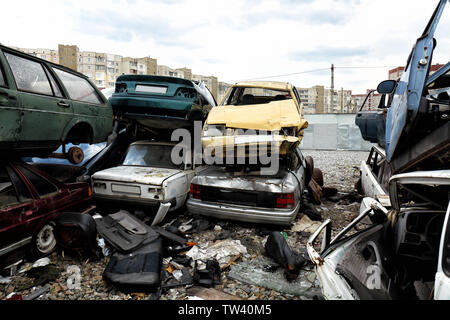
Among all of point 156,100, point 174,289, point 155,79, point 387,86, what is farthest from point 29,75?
point 387,86

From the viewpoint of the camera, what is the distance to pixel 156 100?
4.88 meters

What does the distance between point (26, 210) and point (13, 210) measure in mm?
148

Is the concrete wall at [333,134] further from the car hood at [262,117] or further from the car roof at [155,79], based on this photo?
the car roof at [155,79]

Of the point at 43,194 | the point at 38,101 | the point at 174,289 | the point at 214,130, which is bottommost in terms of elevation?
the point at 174,289

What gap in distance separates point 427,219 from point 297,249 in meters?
1.76

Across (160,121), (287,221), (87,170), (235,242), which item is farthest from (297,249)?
(87,170)

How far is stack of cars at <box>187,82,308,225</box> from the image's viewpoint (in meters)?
3.95

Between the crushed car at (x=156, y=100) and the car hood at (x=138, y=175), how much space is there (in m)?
1.02

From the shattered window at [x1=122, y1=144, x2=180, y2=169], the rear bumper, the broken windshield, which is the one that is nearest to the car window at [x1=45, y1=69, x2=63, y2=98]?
the shattered window at [x1=122, y1=144, x2=180, y2=169]

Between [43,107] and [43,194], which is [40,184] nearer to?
[43,194]

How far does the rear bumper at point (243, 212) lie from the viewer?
12.7 ft

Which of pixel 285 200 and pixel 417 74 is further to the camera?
pixel 285 200

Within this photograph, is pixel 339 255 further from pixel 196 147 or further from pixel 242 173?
pixel 196 147

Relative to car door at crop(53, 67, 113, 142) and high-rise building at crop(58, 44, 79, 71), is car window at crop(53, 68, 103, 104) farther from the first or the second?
high-rise building at crop(58, 44, 79, 71)
